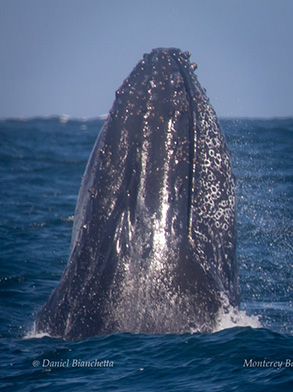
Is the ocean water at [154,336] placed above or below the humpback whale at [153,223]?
below

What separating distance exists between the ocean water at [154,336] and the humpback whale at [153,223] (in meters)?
0.28

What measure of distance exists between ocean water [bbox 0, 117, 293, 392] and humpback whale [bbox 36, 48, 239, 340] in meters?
0.28

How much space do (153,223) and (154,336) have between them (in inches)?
41.6

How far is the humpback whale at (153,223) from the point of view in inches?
263

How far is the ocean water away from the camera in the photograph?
6645 mm

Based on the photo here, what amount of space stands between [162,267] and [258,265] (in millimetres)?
5759

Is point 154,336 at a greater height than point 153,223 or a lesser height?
lesser

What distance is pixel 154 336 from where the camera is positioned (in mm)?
6797

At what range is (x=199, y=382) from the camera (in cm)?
647

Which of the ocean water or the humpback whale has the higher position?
the humpback whale

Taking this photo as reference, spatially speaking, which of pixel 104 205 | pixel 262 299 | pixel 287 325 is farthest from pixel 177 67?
pixel 262 299

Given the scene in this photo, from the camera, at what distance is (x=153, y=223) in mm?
6762

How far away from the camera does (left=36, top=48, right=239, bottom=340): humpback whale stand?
667cm

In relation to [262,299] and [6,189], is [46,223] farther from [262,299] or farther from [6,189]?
[262,299]
